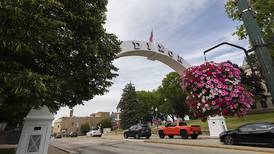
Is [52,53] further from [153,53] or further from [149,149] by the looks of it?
[153,53]

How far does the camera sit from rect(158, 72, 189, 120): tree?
69.2 m

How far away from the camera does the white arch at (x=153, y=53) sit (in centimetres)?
2247

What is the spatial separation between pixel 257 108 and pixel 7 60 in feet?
196

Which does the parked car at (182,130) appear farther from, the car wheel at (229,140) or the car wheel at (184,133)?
the car wheel at (229,140)

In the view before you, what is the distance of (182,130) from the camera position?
26.1m

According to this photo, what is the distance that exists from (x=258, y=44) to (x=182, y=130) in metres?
24.2

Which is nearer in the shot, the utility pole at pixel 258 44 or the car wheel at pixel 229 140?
the utility pole at pixel 258 44

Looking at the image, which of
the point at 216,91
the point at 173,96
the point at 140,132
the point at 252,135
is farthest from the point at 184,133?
the point at 173,96

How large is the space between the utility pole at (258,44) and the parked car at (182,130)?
23.2 m

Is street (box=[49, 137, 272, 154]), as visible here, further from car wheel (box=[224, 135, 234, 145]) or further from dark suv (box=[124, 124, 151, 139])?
dark suv (box=[124, 124, 151, 139])

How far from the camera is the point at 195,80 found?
35.4 ft

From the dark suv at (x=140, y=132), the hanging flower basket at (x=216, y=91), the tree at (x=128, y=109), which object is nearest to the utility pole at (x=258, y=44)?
the hanging flower basket at (x=216, y=91)

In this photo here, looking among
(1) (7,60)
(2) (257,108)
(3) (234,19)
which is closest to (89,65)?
(1) (7,60)

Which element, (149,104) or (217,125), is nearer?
(217,125)
